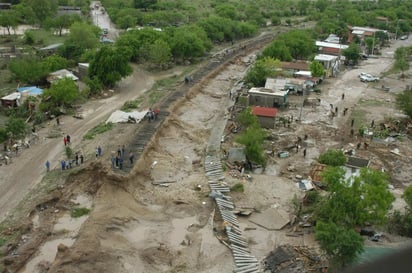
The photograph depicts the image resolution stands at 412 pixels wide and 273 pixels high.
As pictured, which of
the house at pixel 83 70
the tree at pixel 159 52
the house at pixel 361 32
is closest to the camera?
the house at pixel 83 70

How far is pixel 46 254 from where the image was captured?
21.5 metres

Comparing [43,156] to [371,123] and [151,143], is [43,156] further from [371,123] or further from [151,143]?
[371,123]

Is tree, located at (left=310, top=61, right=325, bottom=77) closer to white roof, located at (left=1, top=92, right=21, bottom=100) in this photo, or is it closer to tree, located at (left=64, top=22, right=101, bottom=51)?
tree, located at (left=64, top=22, right=101, bottom=51)

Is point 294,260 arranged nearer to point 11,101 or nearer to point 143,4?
point 11,101

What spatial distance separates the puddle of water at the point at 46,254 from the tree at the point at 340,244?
38.5ft

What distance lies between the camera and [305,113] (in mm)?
42812

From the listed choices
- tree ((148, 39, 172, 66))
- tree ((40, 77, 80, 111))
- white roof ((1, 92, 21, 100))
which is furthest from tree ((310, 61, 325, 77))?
white roof ((1, 92, 21, 100))

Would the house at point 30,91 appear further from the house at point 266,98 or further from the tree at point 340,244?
the tree at point 340,244

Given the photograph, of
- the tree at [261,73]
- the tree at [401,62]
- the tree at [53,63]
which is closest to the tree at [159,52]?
the tree at [53,63]

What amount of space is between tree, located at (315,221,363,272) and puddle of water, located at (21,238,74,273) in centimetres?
1174

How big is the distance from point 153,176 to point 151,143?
4.00m

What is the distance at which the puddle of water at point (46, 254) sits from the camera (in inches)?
806

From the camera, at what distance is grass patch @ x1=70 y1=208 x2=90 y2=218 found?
2458cm

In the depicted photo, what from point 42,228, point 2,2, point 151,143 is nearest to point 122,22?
point 2,2
